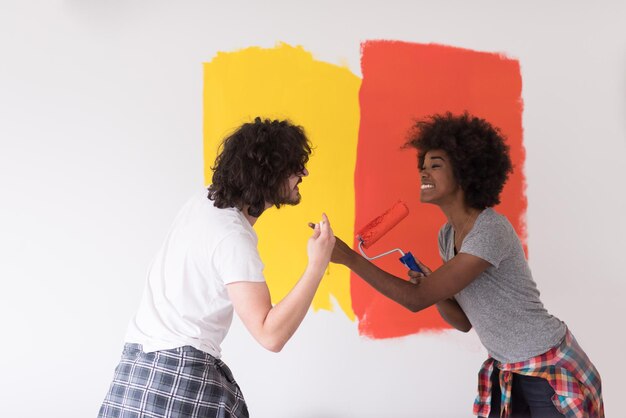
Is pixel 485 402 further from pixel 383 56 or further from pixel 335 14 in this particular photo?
pixel 335 14

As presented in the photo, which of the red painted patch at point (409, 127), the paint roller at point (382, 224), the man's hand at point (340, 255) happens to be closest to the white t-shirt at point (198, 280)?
the man's hand at point (340, 255)

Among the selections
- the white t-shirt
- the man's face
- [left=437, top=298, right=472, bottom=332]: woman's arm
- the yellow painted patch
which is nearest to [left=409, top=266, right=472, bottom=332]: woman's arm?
[left=437, top=298, right=472, bottom=332]: woman's arm

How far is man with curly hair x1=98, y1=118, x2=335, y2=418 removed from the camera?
46.8 inches

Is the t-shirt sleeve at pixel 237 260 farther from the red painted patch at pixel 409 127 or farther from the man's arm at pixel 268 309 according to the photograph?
the red painted patch at pixel 409 127

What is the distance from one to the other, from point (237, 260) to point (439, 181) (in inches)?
27.4

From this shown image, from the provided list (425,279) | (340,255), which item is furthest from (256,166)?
(425,279)

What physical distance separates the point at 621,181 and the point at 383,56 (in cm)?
90

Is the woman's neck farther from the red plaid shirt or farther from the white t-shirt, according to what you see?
the white t-shirt

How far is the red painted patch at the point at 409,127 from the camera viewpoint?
6.59ft

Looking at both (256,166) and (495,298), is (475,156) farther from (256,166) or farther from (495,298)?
(256,166)

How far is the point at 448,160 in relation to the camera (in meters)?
1.67

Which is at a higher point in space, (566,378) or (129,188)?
(129,188)

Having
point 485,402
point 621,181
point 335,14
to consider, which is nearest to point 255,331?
point 485,402

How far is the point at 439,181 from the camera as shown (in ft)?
5.46
